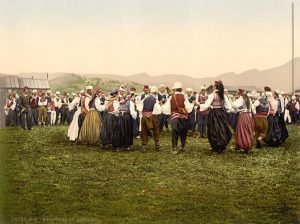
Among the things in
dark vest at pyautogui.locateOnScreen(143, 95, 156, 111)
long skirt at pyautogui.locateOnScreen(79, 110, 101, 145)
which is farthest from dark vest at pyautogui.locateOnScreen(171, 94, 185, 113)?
long skirt at pyautogui.locateOnScreen(79, 110, 101, 145)

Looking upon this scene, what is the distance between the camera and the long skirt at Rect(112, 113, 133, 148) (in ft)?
36.2

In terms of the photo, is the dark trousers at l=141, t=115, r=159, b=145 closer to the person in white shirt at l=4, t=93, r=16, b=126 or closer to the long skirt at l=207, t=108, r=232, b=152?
the long skirt at l=207, t=108, r=232, b=152

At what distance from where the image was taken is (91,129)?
38.9 ft

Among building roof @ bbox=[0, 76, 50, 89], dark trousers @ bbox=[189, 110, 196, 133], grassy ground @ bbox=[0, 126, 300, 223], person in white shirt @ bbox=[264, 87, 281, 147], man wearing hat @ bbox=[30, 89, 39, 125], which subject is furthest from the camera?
man wearing hat @ bbox=[30, 89, 39, 125]

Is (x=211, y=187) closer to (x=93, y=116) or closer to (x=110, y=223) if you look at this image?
(x=110, y=223)

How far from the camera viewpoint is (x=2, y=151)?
8.25m

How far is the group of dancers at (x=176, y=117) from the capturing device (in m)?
10.4

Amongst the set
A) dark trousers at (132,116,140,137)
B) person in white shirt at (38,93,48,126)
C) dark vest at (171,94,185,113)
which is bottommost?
dark trousers at (132,116,140,137)

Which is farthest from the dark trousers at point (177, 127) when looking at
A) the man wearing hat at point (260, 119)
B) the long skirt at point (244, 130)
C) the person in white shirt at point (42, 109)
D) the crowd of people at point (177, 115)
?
the person in white shirt at point (42, 109)

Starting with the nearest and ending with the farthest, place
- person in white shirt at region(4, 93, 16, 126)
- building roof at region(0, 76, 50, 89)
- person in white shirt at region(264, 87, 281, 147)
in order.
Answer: building roof at region(0, 76, 50, 89), person in white shirt at region(4, 93, 16, 126), person in white shirt at region(264, 87, 281, 147)

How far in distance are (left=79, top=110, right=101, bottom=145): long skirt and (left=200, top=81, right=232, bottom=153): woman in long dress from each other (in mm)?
2532

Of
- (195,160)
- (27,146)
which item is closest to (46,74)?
(27,146)

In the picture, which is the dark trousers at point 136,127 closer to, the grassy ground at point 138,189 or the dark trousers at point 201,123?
the dark trousers at point 201,123

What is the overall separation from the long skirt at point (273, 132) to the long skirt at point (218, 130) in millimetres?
949
